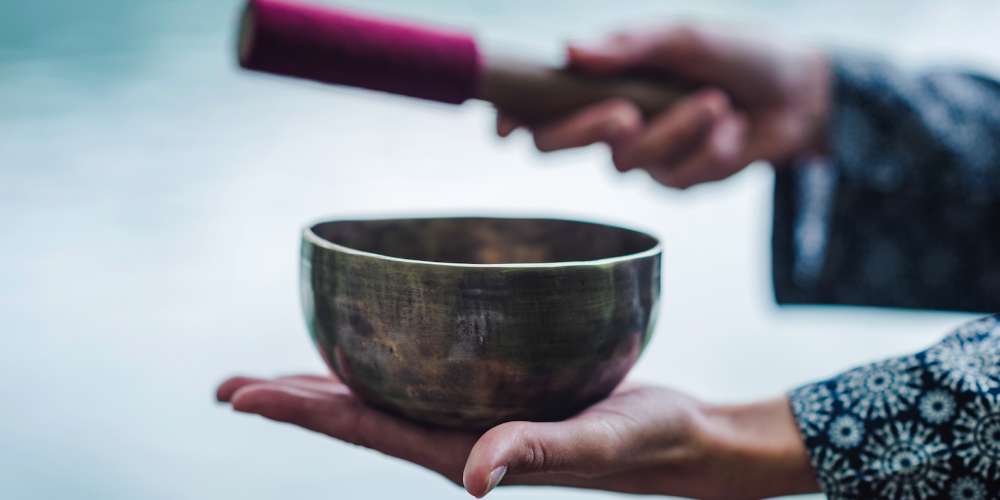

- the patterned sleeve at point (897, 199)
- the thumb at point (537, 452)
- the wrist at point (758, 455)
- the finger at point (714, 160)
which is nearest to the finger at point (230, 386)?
the thumb at point (537, 452)

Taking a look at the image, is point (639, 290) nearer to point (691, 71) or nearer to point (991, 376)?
point (991, 376)

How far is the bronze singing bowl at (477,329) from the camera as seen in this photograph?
362 mm

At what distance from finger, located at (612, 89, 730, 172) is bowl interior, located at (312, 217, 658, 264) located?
0.22 meters

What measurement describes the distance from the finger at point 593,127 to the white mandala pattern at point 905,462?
0.39 meters

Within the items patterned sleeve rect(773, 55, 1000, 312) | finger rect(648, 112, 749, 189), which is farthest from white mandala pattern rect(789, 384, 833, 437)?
patterned sleeve rect(773, 55, 1000, 312)

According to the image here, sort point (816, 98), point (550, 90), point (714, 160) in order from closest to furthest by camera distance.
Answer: point (550, 90) → point (714, 160) → point (816, 98)

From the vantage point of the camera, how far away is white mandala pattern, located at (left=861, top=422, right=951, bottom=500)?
0.42m

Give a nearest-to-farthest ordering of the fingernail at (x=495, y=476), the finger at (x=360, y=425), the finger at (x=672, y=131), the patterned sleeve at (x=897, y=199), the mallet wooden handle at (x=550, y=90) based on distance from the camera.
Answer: the fingernail at (x=495, y=476) < the finger at (x=360, y=425) < the mallet wooden handle at (x=550, y=90) < the finger at (x=672, y=131) < the patterned sleeve at (x=897, y=199)

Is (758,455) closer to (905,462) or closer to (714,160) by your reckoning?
(905,462)

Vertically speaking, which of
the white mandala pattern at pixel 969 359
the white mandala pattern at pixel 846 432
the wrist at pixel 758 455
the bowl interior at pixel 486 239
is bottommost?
the wrist at pixel 758 455

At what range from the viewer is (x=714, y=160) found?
818 millimetres

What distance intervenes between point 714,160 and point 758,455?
0.42 metres

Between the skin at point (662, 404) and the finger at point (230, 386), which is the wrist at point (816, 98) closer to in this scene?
the skin at point (662, 404)

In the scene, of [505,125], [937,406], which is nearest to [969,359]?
[937,406]
